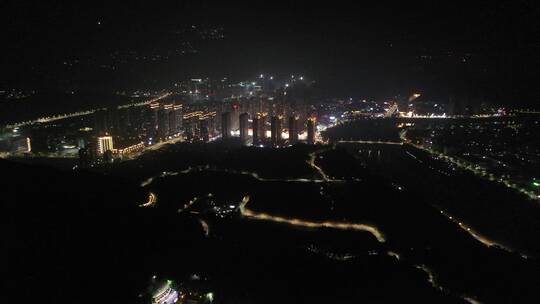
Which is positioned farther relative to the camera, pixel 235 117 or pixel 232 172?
pixel 235 117

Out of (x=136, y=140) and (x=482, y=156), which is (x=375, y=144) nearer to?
(x=482, y=156)

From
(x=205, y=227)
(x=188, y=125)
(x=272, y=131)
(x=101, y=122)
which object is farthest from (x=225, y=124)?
(x=205, y=227)

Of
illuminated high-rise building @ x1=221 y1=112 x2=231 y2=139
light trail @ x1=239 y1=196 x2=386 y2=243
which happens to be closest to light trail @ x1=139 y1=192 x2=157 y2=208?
light trail @ x1=239 y1=196 x2=386 y2=243

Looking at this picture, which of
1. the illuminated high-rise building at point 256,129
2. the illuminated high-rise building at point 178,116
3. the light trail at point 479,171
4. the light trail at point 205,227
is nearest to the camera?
the light trail at point 205,227

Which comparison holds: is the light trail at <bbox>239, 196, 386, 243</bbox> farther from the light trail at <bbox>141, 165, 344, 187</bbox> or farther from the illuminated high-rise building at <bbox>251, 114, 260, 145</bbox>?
the illuminated high-rise building at <bbox>251, 114, 260, 145</bbox>

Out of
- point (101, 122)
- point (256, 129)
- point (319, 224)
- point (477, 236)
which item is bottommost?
point (477, 236)

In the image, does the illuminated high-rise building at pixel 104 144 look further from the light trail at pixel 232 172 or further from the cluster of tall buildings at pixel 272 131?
the cluster of tall buildings at pixel 272 131

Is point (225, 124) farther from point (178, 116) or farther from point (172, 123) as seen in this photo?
point (178, 116)

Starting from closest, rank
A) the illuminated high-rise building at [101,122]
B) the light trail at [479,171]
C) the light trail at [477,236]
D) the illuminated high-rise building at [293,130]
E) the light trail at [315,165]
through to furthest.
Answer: the light trail at [477,236] → the light trail at [479,171] → the light trail at [315,165] → the illuminated high-rise building at [101,122] → the illuminated high-rise building at [293,130]

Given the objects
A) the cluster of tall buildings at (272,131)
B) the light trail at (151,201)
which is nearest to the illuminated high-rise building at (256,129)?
the cluster of tall buildings at (272,131)
